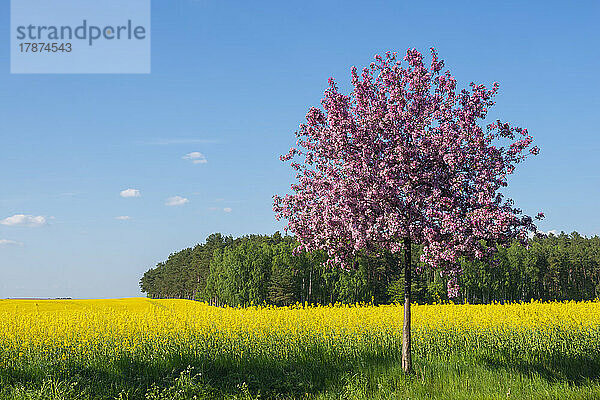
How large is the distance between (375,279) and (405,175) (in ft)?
184

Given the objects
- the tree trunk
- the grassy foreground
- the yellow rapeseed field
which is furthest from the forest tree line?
the tree trunk

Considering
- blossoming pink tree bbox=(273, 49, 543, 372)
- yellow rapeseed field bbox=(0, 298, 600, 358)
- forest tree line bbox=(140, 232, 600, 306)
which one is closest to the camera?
blossoming pink tree bbox=(273, 49, 543, 372)

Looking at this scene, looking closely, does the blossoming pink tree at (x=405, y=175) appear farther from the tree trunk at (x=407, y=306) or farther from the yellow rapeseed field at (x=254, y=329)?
the yellow rapeseed field at (x=254, y=329)

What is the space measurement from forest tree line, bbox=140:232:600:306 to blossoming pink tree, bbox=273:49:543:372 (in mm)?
33378

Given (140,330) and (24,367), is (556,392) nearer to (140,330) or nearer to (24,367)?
(140,330)

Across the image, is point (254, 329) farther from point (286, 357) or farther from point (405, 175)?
point (405, 175)

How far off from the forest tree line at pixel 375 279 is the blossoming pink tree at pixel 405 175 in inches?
1314

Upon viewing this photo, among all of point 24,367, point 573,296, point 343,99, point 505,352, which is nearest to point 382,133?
point 343,99

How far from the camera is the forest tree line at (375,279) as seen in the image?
56.9 meters

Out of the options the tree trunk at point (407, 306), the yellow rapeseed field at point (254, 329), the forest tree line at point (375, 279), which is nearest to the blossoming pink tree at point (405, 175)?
the tree trunk at point (407, 306)

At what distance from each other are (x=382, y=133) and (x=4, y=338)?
10309 millimetres

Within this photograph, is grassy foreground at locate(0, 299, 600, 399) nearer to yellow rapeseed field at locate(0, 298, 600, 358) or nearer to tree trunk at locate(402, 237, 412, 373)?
yellow rapeseed field at locate(0, 298, 600, 358)

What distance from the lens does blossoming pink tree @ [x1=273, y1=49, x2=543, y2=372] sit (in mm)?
9945

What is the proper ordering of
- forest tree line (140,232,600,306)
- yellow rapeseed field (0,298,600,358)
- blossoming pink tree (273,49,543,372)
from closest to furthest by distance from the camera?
blossoming pink tree (273,49,543,372)
yellow rapeseed field (0,298,600,358)
forest tree line (140,232,600,306)
